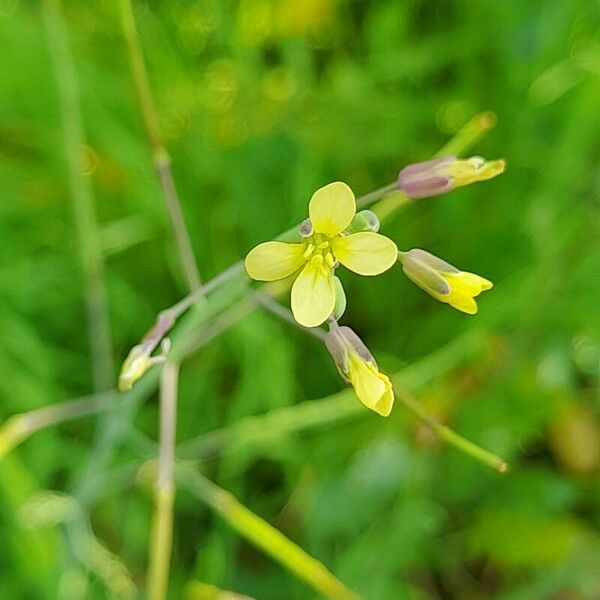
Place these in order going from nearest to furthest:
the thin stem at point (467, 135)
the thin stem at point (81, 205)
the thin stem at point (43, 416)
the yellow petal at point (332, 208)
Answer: the yellow petal at point (332, 208)
the thin stem at point (467, 135)
the thin stem at point (43, 416)
the thin stem at point (81, 205)

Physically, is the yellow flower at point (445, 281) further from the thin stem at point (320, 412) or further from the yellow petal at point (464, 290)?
the thin stem at point (320, 412)

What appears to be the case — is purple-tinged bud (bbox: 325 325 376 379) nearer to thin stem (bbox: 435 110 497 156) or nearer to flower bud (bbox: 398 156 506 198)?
flower bud (bbox: 398 156 506 198)

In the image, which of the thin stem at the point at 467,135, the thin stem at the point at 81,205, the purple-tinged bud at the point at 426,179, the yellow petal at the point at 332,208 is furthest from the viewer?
the thin stem at the point at 81,205

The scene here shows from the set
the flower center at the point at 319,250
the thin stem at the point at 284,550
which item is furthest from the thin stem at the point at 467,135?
the thin stem at the point at 284,550

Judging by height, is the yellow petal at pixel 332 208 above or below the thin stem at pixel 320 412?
above

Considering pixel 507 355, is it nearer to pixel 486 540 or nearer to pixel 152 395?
pixel 486 540

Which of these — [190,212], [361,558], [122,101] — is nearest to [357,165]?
[190,212]

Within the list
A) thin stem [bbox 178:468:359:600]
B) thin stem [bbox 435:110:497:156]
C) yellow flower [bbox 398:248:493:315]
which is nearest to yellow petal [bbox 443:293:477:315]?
yellow flower [bbox 398:248:493:315]

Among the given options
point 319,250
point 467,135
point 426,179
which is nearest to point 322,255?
point 319,250

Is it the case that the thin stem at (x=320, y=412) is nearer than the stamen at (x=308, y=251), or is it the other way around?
the stamen at (x=308, y=251)

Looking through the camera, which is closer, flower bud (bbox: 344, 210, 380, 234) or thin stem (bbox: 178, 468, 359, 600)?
flower bud (bbox: 344, 210, 380, 234)
